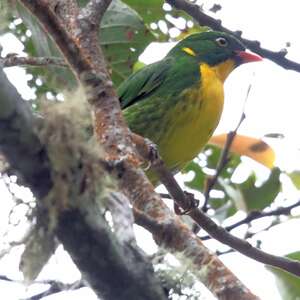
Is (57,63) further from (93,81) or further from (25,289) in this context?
(25,289)

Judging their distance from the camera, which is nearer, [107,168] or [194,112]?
[107,168]

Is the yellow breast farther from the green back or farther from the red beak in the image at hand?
the red beak

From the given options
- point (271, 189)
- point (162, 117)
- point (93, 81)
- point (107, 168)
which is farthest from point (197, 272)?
point (162, 117)

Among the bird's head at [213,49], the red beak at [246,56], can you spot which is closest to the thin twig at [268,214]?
the bird's head at [213,49]

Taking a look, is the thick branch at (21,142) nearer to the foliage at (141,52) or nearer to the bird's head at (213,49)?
the foliage at (141,52)

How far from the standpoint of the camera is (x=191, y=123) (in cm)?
383

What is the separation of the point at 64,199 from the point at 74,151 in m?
0.11

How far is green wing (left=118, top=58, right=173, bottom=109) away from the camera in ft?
13.3

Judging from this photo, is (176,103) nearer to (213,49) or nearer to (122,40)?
(122,40)

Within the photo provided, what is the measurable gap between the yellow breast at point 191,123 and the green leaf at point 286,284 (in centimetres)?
115

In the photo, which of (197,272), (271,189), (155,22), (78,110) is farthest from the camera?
(155,22)

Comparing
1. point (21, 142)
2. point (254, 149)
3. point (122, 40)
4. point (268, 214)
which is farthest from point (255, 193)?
point (21, 142)

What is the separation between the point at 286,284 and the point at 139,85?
163cm

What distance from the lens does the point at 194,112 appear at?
3.88 m
